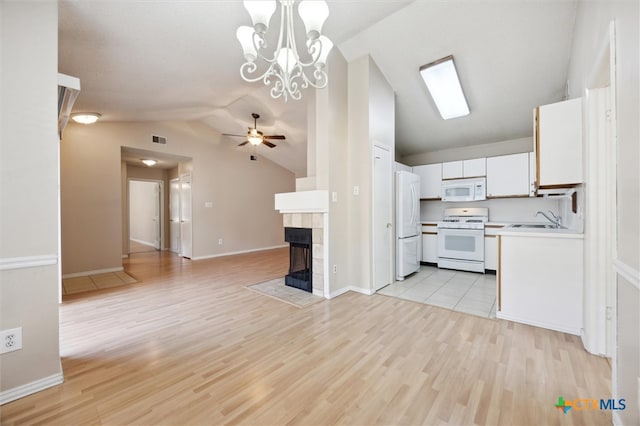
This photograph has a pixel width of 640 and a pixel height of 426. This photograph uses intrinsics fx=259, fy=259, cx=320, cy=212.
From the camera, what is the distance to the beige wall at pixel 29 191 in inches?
59.4

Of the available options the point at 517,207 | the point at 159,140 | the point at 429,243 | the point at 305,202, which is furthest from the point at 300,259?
the point at 159,140

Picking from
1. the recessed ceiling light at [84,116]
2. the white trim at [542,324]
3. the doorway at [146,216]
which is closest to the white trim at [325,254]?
the white trim at [542,324]

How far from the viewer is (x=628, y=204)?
3.91ft

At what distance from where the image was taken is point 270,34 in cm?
284

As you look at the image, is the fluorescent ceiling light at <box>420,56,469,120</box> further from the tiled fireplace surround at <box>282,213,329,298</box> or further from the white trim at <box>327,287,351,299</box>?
the white trim at <box>327,287,351,299</box>

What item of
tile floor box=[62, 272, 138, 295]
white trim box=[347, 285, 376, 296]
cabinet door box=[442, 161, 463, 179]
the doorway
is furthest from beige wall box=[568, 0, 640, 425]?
the doorway

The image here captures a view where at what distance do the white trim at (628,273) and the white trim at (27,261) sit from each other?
3.10 m

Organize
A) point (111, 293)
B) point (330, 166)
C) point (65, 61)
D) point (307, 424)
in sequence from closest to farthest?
point (307, 424), point (65, 61), point (330, 166), point (111, 293)

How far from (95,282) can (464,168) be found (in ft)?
21.9

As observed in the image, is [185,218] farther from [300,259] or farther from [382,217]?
[382,217]

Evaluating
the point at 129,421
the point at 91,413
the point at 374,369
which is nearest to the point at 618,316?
the point at 374,369

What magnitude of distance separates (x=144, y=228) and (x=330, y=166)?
28.0ft

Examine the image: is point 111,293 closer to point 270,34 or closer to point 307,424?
point 307,424

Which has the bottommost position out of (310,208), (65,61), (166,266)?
(166,266)
